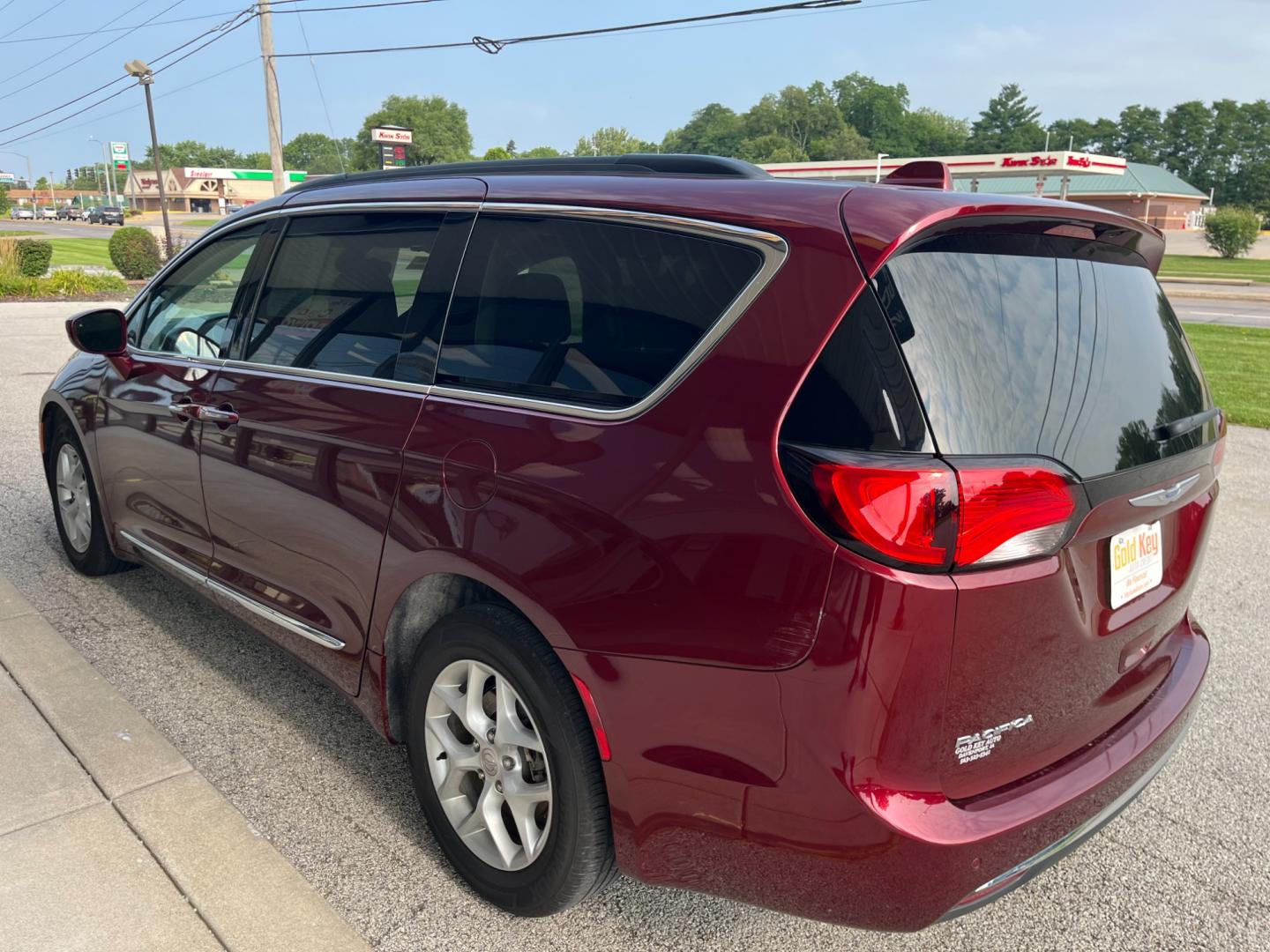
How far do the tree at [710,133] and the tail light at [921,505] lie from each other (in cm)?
12315

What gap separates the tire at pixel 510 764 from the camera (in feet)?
7.50

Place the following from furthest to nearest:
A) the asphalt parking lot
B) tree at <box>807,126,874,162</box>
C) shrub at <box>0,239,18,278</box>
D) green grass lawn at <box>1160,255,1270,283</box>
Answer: tree at <box>807,126,874,162</box>, green grass lawn at <box>1160,255,1270,283</box>, shrub at <box>0,239,18,278</box>, the asphalt parking lot

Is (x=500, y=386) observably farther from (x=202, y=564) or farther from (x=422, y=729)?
(x=202, y=564)

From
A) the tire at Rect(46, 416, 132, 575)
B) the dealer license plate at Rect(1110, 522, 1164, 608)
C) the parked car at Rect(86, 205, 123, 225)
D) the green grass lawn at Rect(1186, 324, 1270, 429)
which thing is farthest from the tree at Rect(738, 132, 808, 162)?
the dealer license plate at Rect(1110, 522, 1164, 608)

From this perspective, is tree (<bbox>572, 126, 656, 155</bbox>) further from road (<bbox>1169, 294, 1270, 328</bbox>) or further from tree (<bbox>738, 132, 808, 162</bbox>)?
road (<bbox>1169, 294, 1270, 328</bbox>)

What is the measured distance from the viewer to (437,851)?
9.38 ft

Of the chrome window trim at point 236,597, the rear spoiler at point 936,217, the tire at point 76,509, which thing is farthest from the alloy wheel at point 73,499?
the rear spoiler at point 936,217

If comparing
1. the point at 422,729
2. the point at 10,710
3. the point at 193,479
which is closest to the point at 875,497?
the point at 422,729

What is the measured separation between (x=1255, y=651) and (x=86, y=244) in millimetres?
50345

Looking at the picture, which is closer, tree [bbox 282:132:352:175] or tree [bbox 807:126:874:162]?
tree [bbox 807:126:874:162]

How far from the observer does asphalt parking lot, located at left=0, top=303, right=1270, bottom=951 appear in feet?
8.37

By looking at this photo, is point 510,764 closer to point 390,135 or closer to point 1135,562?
point 1135,562

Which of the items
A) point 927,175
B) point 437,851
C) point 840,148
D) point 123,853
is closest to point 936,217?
point 927,175

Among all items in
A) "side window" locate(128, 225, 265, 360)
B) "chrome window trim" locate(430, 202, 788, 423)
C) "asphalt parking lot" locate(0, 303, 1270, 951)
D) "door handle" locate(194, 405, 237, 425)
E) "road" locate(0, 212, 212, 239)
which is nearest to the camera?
"chrome window trim" locate(430, 202, 788, 423)
